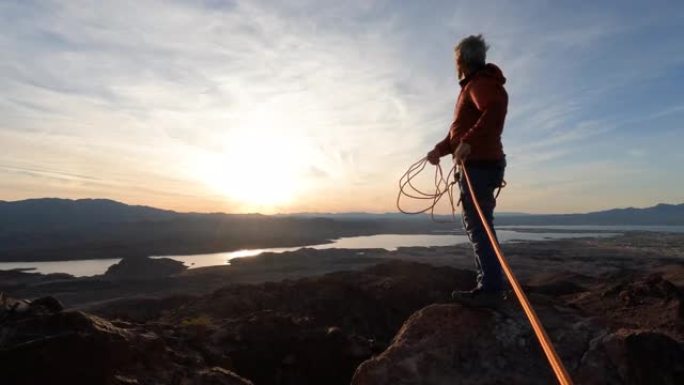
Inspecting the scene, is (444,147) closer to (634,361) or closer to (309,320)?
(634,361)

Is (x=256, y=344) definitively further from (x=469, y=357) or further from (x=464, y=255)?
(x=464, y=255)

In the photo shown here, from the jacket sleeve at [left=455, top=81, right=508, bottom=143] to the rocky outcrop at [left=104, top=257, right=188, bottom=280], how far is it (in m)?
49.0

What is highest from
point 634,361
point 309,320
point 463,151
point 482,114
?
point 482,114

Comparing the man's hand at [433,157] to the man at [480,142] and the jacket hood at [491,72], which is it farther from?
the jacket hood at [491,72]

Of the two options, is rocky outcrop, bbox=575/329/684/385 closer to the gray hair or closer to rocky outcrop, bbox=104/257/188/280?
the gray hair

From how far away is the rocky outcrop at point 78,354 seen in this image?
3908mm

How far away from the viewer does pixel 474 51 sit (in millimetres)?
4574

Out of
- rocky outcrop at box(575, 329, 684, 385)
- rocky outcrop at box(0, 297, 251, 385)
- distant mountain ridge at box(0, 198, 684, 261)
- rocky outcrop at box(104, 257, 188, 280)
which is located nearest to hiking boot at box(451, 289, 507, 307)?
rocky outcrop at box(575, 329, 684, 385)

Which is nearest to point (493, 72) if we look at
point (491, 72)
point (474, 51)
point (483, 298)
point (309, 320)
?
point (491, 72)

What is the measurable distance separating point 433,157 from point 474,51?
1.24 meters

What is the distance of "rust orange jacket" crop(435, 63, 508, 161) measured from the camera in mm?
4352

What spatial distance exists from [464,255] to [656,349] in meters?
66.9

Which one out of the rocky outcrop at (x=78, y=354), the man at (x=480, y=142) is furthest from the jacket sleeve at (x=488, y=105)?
the rocky outcrop at (x=78, y=354)

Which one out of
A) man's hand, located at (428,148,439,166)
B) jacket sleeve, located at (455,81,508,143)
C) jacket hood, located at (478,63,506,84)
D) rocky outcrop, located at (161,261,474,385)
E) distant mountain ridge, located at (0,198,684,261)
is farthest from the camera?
distant mountain ridge, located at (0,198,684,261)
